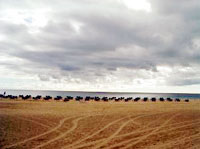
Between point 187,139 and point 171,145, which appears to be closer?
point 171,145

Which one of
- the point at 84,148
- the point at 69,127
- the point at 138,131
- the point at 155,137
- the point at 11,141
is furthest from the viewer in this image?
the point at 69,127

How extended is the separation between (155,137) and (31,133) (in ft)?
25.2

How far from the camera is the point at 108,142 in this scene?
13211mm

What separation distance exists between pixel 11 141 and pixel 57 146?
109 inches

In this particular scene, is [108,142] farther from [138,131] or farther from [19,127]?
[19,127]

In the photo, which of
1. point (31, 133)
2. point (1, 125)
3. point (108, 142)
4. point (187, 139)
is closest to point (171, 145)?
point (187, 139)

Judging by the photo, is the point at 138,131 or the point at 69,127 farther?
the point at 69,127

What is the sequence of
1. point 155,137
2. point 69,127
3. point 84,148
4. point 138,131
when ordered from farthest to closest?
point 69,127, point 138,131, point 155,137, point 84,148

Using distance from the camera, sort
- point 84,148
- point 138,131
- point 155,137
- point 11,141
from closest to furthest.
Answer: point 84,148, point 11,141, point 155,137, point 138,131

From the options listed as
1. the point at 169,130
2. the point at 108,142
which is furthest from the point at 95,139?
the point at 169,130

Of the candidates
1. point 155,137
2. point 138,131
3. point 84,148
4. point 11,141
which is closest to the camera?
point 84,148

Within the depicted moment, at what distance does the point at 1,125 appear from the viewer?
17281 millimetres

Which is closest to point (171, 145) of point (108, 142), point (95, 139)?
point (108, 142)

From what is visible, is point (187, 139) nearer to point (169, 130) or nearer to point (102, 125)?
point (169, 130)
